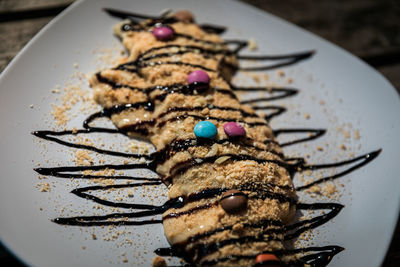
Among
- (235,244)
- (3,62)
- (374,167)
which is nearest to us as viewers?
(235,244)

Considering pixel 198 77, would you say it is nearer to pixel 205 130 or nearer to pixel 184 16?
pixel 205 130

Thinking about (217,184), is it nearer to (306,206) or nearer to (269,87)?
(306,206)

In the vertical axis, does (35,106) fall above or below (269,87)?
below

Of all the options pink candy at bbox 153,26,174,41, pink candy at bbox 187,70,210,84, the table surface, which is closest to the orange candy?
pink candy at bbox 187,70,210,84

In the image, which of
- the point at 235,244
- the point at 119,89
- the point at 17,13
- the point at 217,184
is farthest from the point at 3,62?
the point at 235,244

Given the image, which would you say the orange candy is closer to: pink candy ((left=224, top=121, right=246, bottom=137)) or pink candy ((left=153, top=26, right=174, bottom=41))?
pink candy ((left=224, top=121, right=246, bottom=137))

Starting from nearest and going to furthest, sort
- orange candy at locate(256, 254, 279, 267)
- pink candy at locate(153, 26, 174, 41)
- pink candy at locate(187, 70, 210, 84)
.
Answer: orange candy at locate(256, 254, 279, 267), pink candy at locate(187, 70, 210, 84), pink candy at locate(153, 26, 174, 41)
